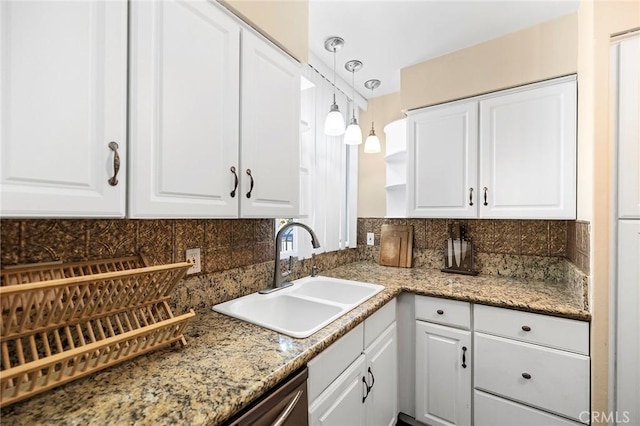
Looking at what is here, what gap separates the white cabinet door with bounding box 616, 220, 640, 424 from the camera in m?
1.18

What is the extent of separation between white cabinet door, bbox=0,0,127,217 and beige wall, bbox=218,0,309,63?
0.49 m

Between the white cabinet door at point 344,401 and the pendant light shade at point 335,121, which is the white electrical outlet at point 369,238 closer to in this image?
the pendant light shade at point 335,121

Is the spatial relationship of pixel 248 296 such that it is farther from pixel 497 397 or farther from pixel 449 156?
pixel 449 156

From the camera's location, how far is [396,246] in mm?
2445

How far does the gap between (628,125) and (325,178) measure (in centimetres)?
163

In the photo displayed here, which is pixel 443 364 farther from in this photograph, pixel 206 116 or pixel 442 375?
pixel 206 116

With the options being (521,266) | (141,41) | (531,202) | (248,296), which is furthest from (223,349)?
(521,266)

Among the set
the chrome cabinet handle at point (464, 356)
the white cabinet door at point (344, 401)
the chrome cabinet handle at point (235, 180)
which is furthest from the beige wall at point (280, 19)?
the chrome cabinet handle at point (464, 356)

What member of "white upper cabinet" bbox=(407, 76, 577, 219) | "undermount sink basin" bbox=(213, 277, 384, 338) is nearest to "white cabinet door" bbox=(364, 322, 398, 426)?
"undermount sink basin" bbox=(213, 277, 384, 338)

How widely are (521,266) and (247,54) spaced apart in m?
2.15

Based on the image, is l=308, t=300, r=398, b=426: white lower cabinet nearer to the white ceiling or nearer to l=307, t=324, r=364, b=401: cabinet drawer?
l=307, t=324, r=364, b=401: cabinet drawer

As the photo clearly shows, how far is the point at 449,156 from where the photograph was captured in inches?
78.4

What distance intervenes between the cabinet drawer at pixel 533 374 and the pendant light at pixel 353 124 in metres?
1.35

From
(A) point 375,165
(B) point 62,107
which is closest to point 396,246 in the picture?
(A) point 375,165
